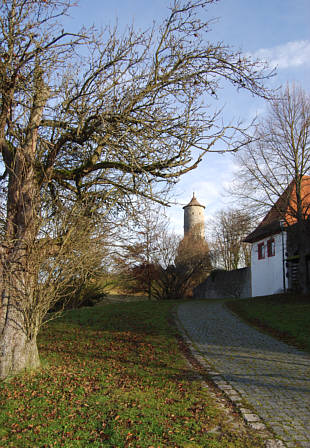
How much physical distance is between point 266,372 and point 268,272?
70.5 feet

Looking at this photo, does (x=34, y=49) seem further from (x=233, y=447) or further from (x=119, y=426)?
(x=233, y=447)

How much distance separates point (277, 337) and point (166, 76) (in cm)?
793

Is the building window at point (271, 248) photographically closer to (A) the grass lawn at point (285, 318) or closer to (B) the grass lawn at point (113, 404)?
(A) the grass lawn at point (285, 318)

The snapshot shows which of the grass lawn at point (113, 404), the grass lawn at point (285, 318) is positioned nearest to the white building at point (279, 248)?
the grass lawn at point (285, 318)

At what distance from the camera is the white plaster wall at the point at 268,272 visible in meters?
25.7

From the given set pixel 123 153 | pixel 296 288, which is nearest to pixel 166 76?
pixel 123 153

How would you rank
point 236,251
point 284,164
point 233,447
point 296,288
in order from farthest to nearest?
point 236,251, point 296,288, point 284,164, point 233,447

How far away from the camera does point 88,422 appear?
432 centimetres

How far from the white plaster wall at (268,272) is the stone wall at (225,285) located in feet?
5.65

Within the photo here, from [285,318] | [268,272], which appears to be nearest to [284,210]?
[268,272]

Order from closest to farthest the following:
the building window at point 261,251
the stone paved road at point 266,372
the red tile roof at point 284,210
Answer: the stone paved road at point 266,372 < the red tile roof at point 284,210 < the building window at point 261,251

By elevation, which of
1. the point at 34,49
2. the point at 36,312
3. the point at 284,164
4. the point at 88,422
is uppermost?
the point at 284,164

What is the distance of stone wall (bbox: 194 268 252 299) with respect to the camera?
31438 millimetres

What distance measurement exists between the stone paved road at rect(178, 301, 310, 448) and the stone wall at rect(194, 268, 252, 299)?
63.1 feet
